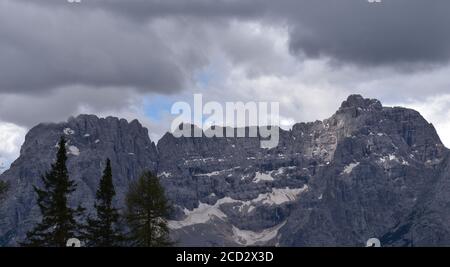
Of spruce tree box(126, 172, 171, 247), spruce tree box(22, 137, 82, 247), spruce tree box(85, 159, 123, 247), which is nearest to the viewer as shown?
spruce tree box(22, 137, 82, 247)

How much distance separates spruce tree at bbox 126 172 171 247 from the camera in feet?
303

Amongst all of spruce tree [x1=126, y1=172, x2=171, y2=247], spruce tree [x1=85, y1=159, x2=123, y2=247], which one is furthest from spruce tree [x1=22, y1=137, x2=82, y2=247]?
spruce tree [x1=126, y1=172, x2=171, y2=247]

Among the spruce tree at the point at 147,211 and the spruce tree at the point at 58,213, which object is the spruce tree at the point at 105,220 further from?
the spruce tree at the point at 147,211

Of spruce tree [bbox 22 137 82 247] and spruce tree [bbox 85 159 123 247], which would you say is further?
spruce tree [bbox 85 159 123 247]

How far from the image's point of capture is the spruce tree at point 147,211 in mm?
92250

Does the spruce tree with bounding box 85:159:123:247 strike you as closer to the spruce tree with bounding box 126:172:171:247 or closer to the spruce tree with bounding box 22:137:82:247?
the spruce tree with bounding box 22:137:82:247

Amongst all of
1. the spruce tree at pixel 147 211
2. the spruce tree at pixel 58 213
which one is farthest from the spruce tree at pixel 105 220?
the spruce tree at pixel 147 211

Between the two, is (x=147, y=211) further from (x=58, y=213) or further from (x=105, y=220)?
(x=58, y=213)

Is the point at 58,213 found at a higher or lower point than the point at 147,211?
lower

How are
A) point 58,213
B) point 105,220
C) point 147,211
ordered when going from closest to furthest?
point 58,213 < point 147,211 < point 105,220

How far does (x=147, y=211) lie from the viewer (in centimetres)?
9275

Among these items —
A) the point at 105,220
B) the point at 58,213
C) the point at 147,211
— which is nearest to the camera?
the point at 58,213

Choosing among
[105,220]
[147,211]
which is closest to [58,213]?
[105,220]
